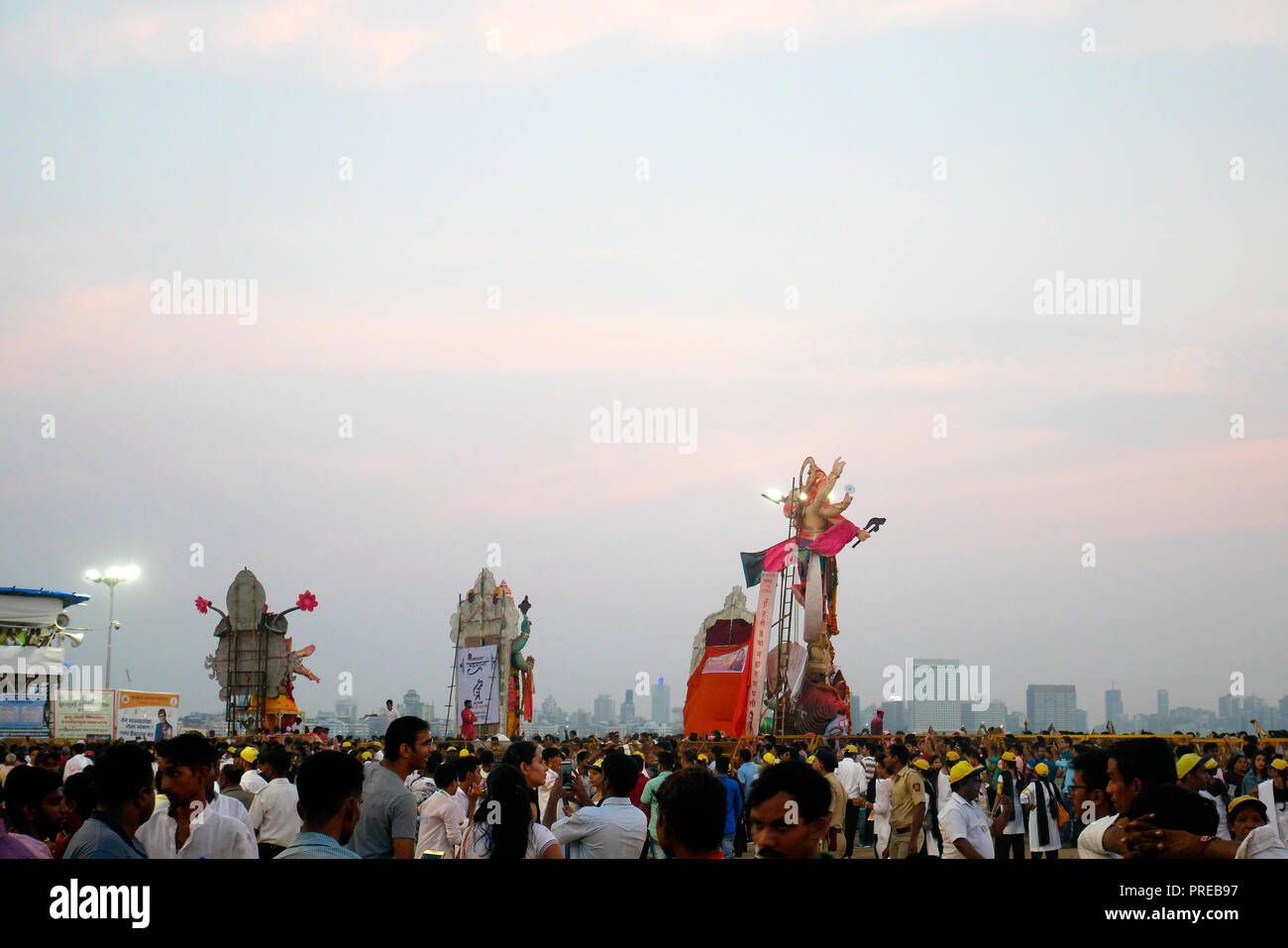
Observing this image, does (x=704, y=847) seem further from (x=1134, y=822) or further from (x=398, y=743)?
(x=398, y=743)

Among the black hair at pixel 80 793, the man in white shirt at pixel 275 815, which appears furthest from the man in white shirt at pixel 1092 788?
the black hair at pixel 80 793

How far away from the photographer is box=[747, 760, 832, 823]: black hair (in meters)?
4.60

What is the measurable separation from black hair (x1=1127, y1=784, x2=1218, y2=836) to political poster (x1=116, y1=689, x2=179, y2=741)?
2558 centimetres

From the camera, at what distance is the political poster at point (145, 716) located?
2706 cm

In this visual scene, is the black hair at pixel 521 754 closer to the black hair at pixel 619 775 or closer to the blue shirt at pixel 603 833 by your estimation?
the black hair at pixel 619 775

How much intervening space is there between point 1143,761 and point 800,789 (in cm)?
292

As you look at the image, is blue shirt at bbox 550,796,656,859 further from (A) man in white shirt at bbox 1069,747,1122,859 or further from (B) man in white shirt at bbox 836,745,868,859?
(B) man in white shirt at bbox 836,745,868,859

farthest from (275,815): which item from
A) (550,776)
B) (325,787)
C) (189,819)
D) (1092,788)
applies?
(1092,788)

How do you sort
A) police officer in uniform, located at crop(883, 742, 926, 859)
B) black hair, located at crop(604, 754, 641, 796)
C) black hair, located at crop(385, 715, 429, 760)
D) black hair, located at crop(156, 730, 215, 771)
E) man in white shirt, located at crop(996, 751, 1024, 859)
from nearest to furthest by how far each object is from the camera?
black hair, located at crop(156, 730, 215, 771) → black hair, located at crop(604, 754, 641, 796) → black hair, located at crop(385, 715, 429, 760) → police officer in uniform, located at crop(883, 742, 926, 859) → man in white shirt, located at crop(996, 751, 1024, 859)

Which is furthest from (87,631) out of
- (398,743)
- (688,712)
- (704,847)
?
(704,847)

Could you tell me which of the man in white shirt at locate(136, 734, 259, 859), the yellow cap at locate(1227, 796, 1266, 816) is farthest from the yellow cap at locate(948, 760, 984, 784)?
the man in white shirt at locate(136, 734, 259, 859)

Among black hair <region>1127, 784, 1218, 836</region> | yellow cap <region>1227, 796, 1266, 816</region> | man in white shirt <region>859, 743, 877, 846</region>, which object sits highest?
black hair <region>1127, 784, 1218, 836</region>

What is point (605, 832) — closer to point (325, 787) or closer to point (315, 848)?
point (325, 787)
